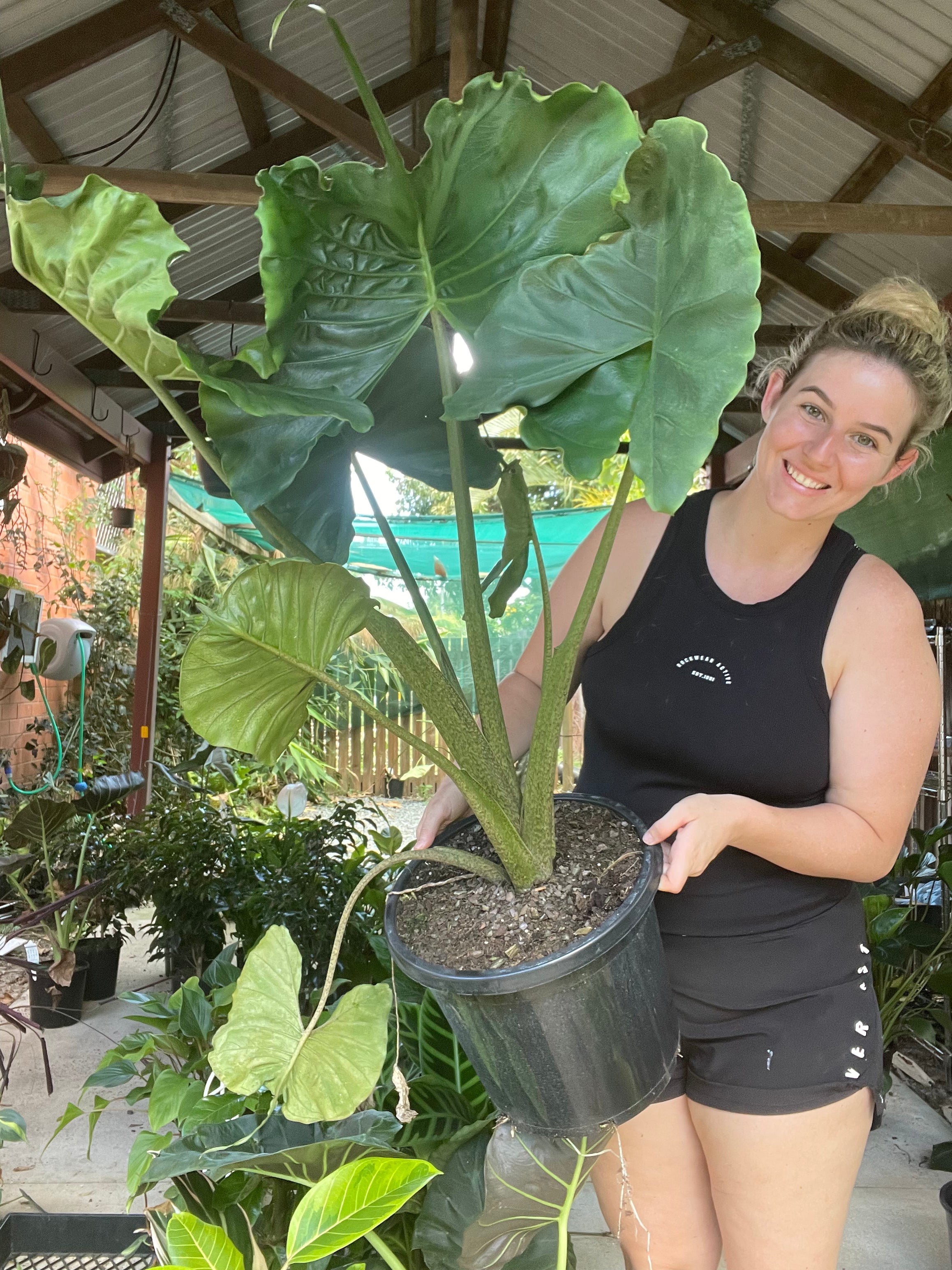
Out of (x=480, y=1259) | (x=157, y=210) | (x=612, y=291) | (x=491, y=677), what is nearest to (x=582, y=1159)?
(x=480, y=1259)

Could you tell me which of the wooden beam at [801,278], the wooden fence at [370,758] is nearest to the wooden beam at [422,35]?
the wooden beam at [801,278]

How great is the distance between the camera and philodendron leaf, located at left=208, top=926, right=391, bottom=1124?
3.29ft

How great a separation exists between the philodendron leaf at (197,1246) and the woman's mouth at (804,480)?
3.11ft

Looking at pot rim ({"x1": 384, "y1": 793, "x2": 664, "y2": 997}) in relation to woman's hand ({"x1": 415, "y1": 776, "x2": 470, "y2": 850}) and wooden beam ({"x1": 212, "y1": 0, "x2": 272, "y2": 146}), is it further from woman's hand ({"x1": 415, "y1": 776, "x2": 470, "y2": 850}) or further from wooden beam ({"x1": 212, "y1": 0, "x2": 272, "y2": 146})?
wooden beam ({"x1": 212, "y1": 0, "x2": 272, "y2": 146})

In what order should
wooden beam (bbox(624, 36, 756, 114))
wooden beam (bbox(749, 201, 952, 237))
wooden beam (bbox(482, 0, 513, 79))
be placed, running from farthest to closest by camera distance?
wooden beam (bbox(482, 0, 513, 79)), wooden beam (bbox(624, 36, 756, 114)), wooden beam (bbox(749, 201, 952, 237))

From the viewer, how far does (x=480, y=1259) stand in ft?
3.92

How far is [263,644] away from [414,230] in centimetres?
42

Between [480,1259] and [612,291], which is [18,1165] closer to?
[480,1259]

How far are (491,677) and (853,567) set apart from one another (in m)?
0.44

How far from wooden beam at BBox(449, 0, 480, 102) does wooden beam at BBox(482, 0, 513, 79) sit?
28.4 inches

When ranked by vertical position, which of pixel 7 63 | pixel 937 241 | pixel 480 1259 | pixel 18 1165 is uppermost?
pixel 7 63

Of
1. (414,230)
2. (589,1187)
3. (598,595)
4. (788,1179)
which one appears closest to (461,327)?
(414,230)

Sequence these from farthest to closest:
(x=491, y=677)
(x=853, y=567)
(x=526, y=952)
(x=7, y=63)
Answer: (x=7, y=63) < (x=853, y=567) < (x=491, y=677) < (x=526, y=952)

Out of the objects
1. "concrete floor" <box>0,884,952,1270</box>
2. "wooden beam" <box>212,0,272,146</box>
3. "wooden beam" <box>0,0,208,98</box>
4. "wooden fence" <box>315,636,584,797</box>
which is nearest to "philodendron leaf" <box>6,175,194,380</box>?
"concrete floor" <box>0,884,952,1270</box>
